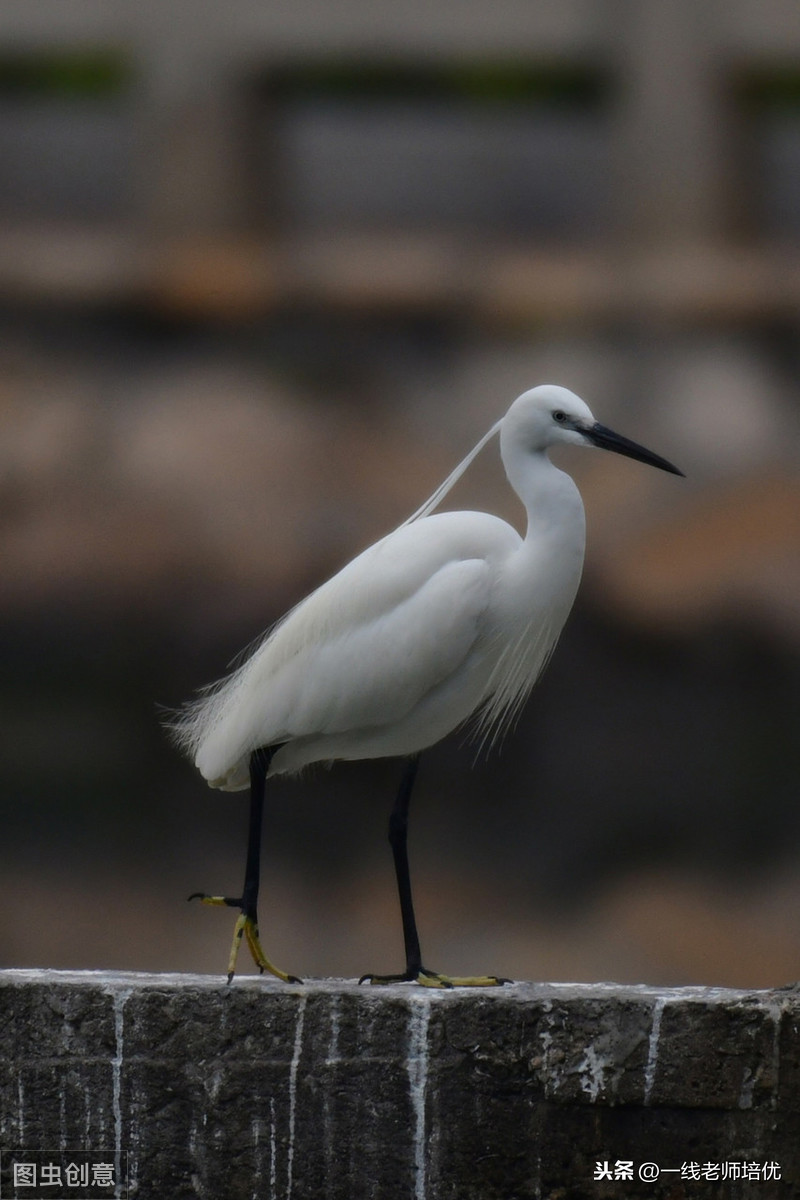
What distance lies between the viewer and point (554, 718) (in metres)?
10.7

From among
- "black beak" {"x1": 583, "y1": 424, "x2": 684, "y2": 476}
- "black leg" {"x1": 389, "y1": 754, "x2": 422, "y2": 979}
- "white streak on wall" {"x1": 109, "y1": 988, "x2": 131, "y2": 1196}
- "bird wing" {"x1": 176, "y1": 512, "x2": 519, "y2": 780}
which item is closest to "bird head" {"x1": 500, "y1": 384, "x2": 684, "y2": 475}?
"black beak" {"x1": 583, "y1": 424, "x2": 684, "y2": 476}

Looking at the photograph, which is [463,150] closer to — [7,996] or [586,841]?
[586,841]

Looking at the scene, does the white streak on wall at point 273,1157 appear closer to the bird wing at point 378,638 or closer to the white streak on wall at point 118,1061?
the white streak on wall at point 118,1061

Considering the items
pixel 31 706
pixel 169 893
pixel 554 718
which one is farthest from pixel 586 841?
pixel 31 706

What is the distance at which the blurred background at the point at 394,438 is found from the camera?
10.6 meters

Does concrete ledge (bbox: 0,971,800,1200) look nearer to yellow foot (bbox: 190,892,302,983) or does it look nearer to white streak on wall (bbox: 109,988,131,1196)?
white streak on wall (bbox: 109,988,131,1196)

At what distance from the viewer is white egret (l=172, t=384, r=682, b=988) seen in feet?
11.3

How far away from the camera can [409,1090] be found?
3164 millimetres

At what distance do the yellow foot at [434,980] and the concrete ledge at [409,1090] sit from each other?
0.49 feet

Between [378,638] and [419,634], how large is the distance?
0.09 m

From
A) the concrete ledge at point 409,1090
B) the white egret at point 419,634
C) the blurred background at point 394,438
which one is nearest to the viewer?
the concrete ledge at point 409,1090

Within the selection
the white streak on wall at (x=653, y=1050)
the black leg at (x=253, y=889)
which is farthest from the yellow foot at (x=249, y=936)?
the white streak on wall at (x=653, y=1050)

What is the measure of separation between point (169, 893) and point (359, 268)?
4.26 metres

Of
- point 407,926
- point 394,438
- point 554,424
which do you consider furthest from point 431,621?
point 394,438
